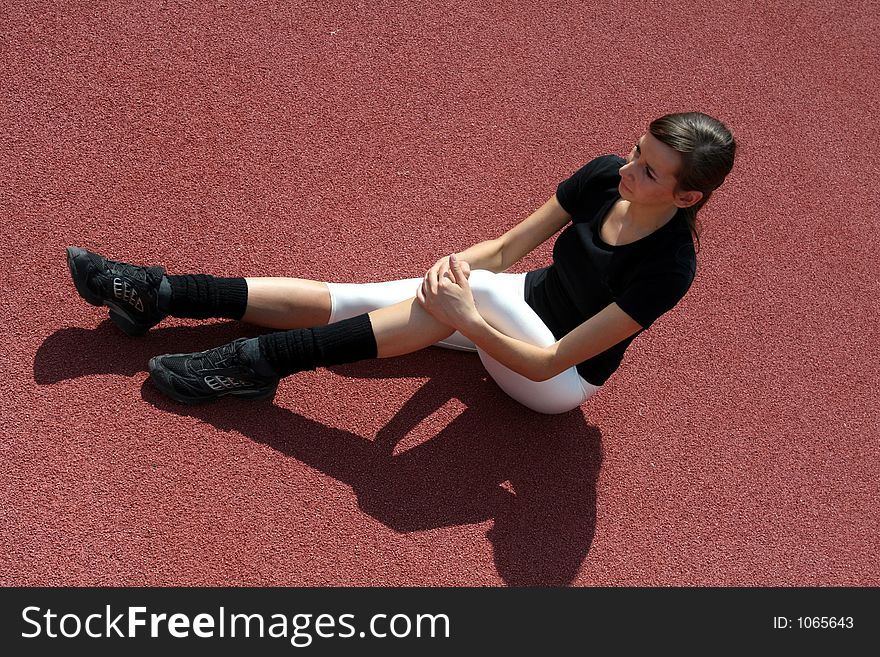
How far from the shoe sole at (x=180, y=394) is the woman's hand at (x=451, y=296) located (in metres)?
0.60

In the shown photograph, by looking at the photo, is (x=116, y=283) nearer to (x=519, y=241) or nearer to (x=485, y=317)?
(x=485, y=317)

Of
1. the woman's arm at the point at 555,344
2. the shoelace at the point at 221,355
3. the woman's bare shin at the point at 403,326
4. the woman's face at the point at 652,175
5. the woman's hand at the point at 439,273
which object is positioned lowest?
the woman's arm at the point at 555,344

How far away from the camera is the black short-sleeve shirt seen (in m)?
2.62

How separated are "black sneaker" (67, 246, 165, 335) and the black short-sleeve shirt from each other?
1197mm

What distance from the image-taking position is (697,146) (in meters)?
2.46

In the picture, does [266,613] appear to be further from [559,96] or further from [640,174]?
[559,96]

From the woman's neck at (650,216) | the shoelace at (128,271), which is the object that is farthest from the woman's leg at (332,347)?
the woman's neck at (650,216)

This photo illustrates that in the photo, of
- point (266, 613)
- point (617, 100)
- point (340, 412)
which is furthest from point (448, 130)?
point (266, 613)

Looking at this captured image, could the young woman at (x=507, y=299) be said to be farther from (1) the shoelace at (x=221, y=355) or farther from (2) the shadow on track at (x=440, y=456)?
(2) the shadow on track at (x=440, y=456)


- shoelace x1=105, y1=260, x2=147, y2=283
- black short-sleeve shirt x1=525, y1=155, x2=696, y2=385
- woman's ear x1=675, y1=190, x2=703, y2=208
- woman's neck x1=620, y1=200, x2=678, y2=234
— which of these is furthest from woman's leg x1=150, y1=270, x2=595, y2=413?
woman's ear x1=675, y1=190, x2=703, y2=208

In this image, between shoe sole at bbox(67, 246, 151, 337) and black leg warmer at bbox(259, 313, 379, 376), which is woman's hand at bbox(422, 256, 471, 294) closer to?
black leg warmer at bbox(259, 313, 379, 376)

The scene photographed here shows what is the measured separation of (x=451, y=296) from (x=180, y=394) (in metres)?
0.92

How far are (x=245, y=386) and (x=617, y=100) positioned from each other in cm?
236

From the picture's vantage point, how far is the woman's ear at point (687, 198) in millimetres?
2539
